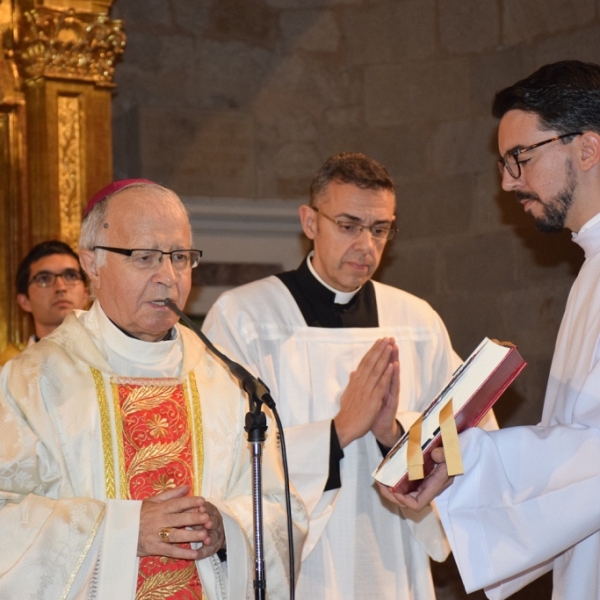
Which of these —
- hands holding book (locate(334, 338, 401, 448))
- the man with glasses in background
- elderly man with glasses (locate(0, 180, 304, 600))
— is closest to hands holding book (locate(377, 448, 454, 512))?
elderly man with glasses (locate(0, 180, 304, 600))

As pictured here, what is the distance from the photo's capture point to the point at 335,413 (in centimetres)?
447

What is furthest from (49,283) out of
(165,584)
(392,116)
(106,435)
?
(392,116)

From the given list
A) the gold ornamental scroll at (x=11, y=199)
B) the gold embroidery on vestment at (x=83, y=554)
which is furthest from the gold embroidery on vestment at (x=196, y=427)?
the gold ornamental scroll at (x=11, y=199)

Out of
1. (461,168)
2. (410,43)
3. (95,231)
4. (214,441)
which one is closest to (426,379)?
(214,441)

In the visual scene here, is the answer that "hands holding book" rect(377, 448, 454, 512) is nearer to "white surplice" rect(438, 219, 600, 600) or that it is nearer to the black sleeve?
"white surplice" rect(438, 219, 600, 600)

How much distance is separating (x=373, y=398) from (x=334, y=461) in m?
0.31

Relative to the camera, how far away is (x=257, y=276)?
695 centimetres

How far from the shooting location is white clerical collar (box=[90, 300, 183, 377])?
135 inches

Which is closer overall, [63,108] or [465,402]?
[465,402]

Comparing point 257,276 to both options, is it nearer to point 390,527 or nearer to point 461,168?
point 461,168

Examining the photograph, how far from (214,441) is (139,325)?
44 centimetres

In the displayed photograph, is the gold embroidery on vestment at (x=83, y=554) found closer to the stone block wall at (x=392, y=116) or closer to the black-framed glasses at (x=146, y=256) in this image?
the black-framed glasses at (x=146, y=256)

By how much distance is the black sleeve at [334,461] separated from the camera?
13.5 feet

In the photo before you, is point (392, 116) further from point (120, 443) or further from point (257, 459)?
point (257, 459)
